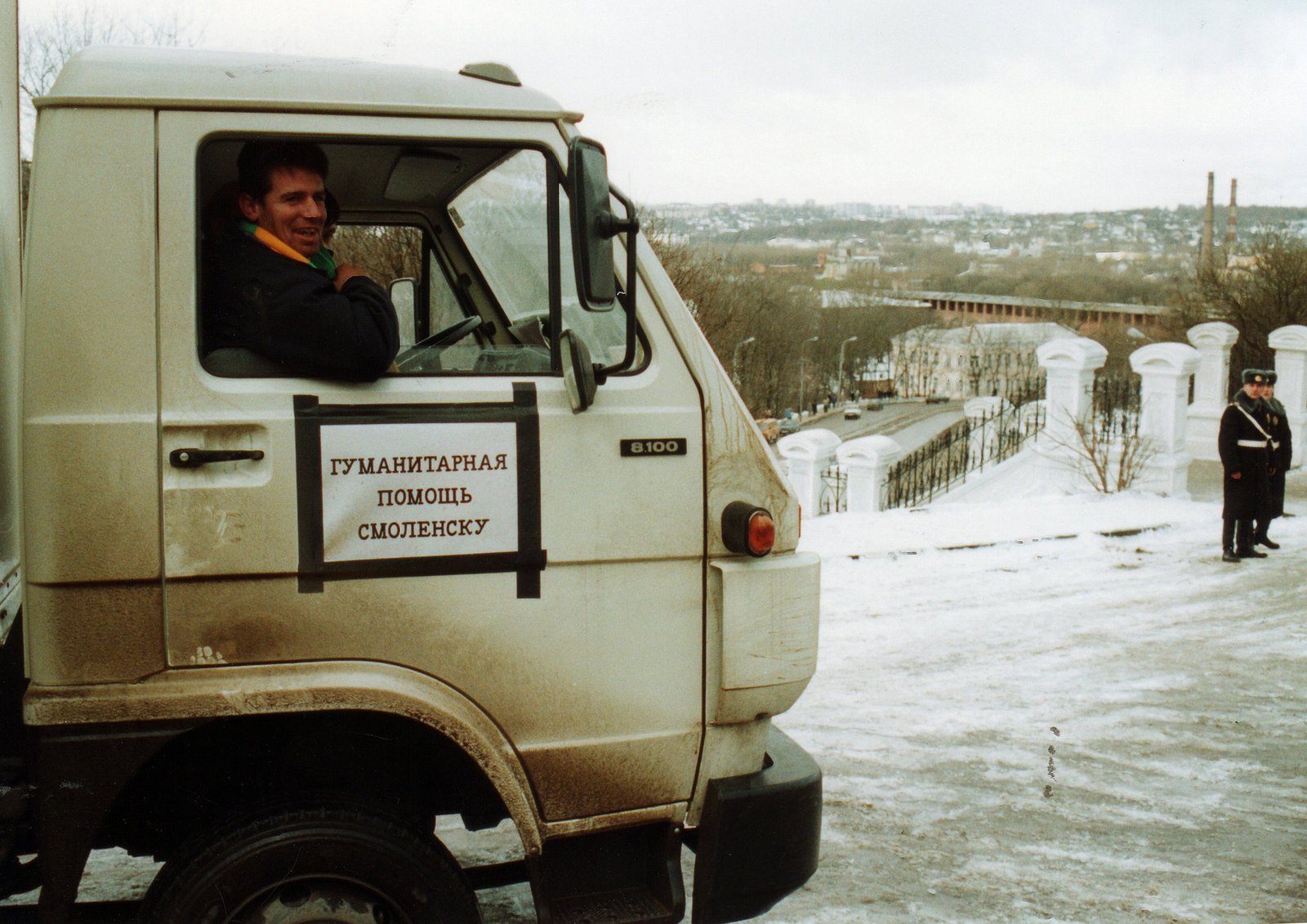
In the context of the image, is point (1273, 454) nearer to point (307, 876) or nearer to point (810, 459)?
point (810, 459)

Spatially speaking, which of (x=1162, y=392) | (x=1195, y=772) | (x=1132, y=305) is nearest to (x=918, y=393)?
(x=1132, y=305)

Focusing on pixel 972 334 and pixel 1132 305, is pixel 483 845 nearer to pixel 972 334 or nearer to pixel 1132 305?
pixel 1132 305

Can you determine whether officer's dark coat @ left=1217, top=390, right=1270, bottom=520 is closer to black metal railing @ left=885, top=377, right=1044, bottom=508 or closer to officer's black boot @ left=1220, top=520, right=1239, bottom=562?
officer's black boot @ left=1220, top=520, right=1239, bottom=562

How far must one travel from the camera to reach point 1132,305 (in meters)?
71.8

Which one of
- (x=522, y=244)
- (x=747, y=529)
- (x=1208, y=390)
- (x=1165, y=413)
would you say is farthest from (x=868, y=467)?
(x=747, y=529)

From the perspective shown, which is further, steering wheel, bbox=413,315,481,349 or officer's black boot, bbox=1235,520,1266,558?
officer's black boot, bbox=1235,520,1266,558

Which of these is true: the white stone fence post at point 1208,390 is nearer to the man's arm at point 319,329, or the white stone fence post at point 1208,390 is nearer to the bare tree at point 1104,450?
the bare tree at point 1104,450

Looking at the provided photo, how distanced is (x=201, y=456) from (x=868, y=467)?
11894 millimetres

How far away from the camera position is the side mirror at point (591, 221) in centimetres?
235

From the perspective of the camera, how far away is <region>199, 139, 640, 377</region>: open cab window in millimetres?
2576

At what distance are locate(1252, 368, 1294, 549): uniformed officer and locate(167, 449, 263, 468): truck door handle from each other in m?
9.36

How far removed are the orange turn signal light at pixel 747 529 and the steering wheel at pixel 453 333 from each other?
1011mm

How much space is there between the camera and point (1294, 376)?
1577 cm

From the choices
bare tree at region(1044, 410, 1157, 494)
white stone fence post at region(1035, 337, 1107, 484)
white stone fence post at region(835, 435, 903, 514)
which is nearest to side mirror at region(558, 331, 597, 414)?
white stone fence post at region(835, 435, 903, 514)
